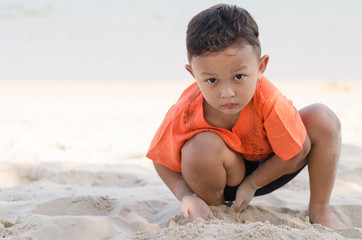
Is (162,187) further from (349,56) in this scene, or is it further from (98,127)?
(349,56)

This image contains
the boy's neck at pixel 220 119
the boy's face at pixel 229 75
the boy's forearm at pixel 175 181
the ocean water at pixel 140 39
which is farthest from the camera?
the ocean water at pixel 140 39

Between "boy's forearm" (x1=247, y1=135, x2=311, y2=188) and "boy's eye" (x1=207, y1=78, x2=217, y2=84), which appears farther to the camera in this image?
"boy's forearm" (x1=247, y1=135, x2=311, y2=188)

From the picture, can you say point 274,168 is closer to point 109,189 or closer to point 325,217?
point 325,217

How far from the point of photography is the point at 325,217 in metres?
1.97

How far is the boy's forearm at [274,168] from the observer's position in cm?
185

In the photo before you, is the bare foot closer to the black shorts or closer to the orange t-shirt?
the black shorts

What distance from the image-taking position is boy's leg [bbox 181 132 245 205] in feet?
5.91

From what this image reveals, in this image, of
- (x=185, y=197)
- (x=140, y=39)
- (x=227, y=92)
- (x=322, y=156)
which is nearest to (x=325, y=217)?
(x=322, y=156)

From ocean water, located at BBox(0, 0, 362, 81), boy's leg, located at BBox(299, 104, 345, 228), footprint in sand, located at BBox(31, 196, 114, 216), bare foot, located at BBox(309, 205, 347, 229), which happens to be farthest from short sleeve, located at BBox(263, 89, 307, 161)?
ocean water, located at BBox(0, 0, 362, 81)

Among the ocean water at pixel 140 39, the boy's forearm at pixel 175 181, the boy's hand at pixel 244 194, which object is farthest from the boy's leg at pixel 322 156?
the ocean water at pixel 140 39

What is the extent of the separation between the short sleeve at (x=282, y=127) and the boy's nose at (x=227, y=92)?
0.22m

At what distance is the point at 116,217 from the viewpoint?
1.93m

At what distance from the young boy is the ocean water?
7.19 metres

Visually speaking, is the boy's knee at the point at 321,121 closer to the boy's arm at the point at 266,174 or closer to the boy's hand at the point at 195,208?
the boy's arm at the point at 266,174
